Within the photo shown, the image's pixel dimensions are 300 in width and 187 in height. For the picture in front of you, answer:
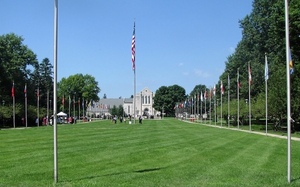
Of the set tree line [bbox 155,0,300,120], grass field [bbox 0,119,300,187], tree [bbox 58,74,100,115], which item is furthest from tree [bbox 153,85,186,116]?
grass field [bbox 0,119,300,187]

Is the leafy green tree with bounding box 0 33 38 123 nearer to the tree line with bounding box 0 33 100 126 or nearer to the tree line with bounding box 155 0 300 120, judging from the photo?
the tree line with bounding box 0 33 100 126

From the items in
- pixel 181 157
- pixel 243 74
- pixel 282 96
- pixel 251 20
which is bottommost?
pixel 181 157

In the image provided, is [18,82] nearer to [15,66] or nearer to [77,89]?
Answer: [15,66]

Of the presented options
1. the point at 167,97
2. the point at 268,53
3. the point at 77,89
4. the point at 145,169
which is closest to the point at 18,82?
the point at 268,53

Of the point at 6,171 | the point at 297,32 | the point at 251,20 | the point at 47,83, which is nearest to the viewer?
the point at 6,171

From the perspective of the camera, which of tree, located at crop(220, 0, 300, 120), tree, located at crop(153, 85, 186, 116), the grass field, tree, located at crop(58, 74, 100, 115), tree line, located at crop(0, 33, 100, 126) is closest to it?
the grass field

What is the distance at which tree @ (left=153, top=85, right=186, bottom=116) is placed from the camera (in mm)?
185500

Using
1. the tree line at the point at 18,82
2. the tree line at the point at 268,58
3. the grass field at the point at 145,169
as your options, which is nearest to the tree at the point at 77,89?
the tree line at the point at 18,82

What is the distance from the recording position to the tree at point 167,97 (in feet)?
609

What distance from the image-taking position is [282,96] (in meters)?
48.7

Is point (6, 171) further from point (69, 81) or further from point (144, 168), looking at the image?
point (69, 81)

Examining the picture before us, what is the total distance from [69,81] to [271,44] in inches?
3712

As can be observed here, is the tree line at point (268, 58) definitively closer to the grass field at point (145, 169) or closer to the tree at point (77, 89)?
the grass field at point (145, 169)

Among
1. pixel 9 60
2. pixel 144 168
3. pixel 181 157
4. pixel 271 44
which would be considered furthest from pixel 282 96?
pixel 9 60
